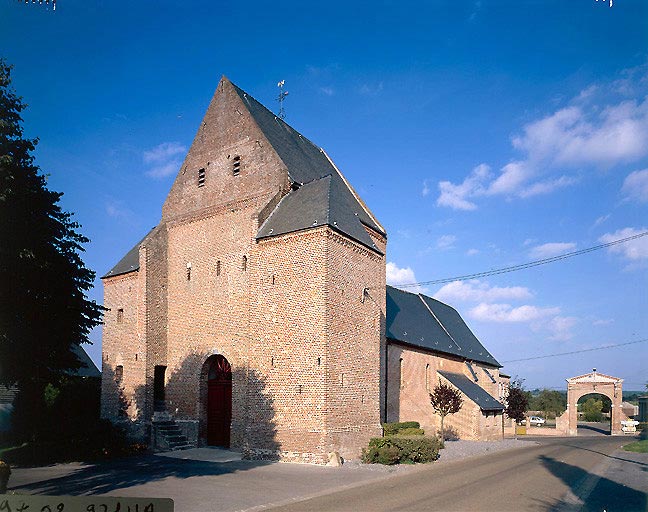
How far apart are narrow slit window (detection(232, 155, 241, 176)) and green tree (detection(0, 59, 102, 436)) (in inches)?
389

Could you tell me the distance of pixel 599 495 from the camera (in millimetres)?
13656

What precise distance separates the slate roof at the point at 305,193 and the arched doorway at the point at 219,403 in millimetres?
6264

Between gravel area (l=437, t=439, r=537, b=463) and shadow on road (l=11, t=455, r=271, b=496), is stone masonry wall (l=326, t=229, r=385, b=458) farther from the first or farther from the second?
gravel area (l=437, t=439, r=537, b=463)

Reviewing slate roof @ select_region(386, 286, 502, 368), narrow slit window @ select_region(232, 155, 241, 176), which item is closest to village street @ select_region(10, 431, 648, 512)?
slate roof @ select_region(386, 286, 502, 368)

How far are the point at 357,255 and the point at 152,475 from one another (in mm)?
10253

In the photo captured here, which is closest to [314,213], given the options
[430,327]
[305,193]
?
[305,193]

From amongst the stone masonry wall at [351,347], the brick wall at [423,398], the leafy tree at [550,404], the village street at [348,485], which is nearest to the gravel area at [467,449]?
the brick wall at [423,398]

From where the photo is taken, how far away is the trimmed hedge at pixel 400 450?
18.4m

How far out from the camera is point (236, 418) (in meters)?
20.5

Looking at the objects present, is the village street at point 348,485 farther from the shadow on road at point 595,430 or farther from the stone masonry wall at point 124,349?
the shadow on road at point 595,430

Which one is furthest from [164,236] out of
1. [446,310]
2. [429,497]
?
[446,310]

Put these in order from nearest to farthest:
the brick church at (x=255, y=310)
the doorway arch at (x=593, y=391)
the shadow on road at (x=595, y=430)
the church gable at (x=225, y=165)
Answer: the brick church at (x=255, y=310), the church gable at (x=225, y=165), the doorway arch at (x=593, y=391), the shadow on road at (x=595, y=430)

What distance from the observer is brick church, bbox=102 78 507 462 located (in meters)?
18.0

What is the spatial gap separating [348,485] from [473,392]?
2063 cm
